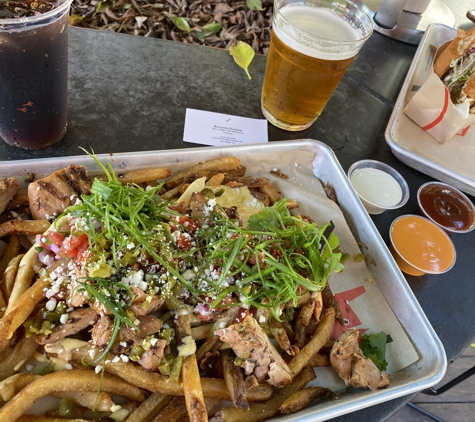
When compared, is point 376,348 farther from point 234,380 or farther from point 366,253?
point 234,380

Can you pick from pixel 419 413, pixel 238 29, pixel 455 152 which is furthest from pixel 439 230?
pixel 238 29

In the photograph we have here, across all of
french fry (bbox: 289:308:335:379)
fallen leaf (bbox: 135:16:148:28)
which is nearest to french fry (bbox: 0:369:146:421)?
french fry (bbox: 289:308:335:379)

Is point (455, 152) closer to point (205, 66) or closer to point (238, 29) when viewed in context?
point (205, 66)

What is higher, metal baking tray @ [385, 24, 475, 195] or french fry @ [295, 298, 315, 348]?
metal baking tray @ [385, 24, 475, 195]

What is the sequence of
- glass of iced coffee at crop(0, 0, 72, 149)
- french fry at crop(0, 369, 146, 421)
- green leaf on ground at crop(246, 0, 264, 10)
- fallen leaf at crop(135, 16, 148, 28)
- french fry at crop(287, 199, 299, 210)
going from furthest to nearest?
green leaf on ground at crop(246, 0, 264, 10) < fallen leaf at crop(135, 16, 148, 28) < french fry at crop(287, 199, 299, 210) < glass of iced coffee at crop(0, 0, 72, 149) < french fry at crop(0, 369, 146, 421)

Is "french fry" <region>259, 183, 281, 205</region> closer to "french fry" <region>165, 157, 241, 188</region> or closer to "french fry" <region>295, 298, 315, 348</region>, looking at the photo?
"french fry" <region>165, 157, 241, 188</region>

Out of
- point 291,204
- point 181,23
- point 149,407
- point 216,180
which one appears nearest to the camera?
point 149,407

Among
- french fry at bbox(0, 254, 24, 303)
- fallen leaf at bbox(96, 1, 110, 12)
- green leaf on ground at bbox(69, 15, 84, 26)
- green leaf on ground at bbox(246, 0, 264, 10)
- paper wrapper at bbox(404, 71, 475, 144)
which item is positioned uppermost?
paper wrapper at bbox(404, 71, 475, 144)

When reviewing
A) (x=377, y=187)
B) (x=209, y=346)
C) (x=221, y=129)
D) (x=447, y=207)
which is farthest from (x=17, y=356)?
(x=447, y=207)
